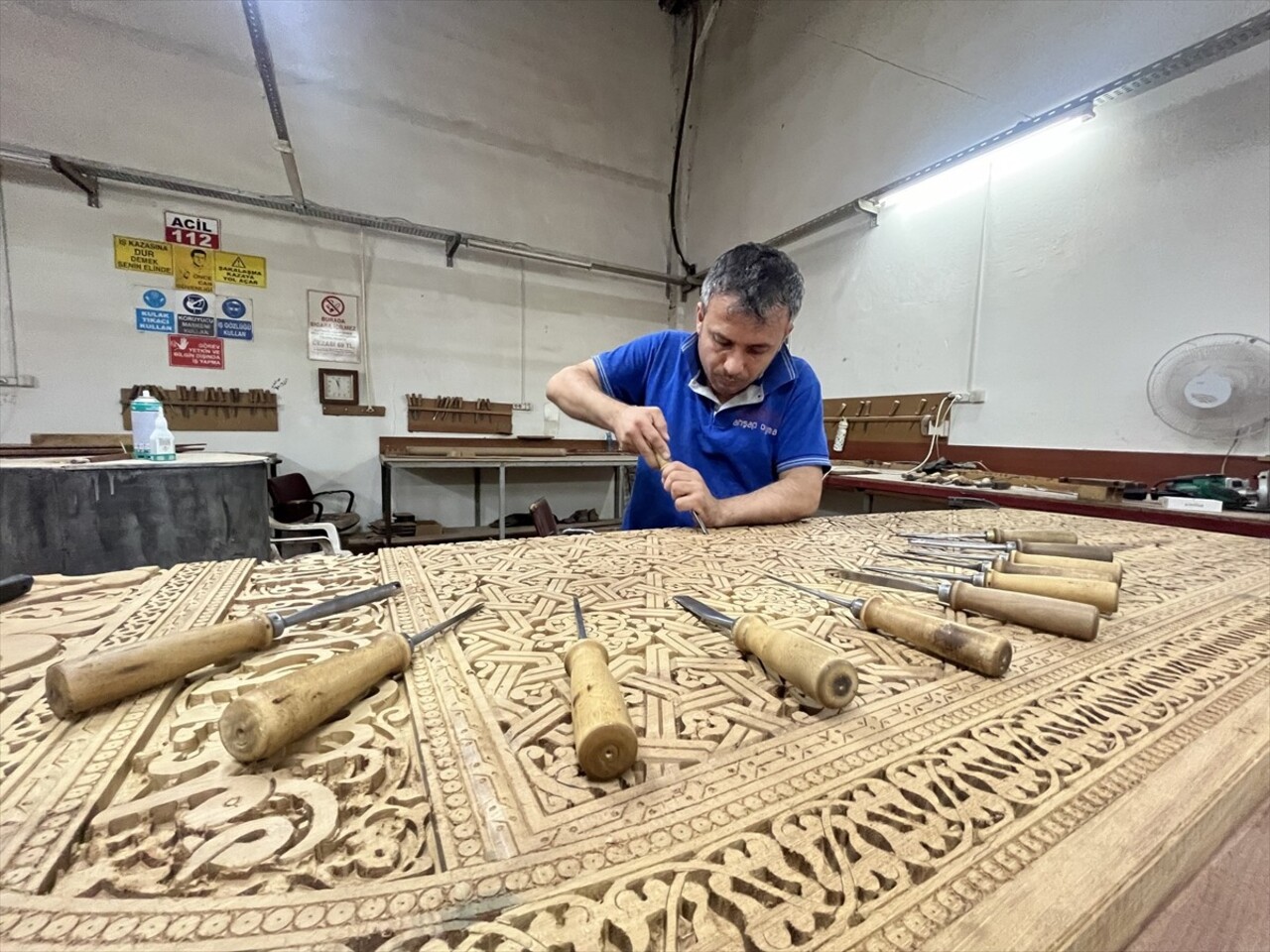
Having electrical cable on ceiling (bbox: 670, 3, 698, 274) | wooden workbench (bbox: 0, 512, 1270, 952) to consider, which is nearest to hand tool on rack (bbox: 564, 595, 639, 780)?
wooden workbench (bbox: 0, 512, 1270, 952)

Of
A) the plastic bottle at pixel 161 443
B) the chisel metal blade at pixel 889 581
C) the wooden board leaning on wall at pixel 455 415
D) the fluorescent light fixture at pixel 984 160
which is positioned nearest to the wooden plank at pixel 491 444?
the wooden board leaning on wall at pixel 455 415

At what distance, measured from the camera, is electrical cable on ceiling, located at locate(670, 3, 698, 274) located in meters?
5.49

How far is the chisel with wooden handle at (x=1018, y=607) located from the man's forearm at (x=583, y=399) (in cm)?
84

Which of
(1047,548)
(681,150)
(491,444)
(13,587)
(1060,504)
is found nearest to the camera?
(13,587)

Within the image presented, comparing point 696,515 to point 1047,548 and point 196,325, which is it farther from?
point 196,325

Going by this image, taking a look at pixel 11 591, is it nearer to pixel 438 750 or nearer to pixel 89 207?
pixel 438 750

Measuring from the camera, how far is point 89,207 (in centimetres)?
368

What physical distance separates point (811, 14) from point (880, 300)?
2.75 meters

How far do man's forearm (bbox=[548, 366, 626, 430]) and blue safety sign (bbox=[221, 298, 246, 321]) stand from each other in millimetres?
3862

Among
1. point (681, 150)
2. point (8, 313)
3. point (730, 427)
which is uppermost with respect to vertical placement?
point (681, 150)

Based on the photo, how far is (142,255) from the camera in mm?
3830

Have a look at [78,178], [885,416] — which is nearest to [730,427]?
[885,416]

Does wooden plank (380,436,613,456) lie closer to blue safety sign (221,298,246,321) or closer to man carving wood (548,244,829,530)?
blue safety sign (221,298,246,321)

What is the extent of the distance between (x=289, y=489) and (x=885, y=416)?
4.57 metres
